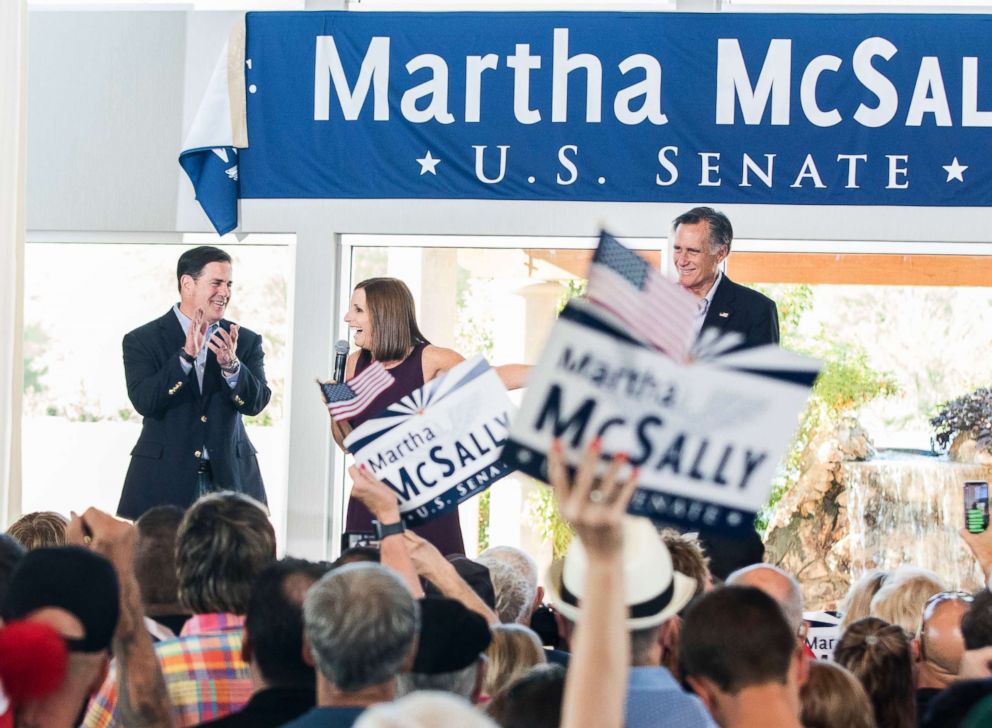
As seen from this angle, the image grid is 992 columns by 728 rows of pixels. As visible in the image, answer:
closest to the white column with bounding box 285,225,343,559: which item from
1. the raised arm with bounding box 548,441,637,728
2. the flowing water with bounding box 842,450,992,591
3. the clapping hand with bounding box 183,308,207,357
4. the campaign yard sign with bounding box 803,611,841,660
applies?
the clapping hand with bounding box 183,308,207,357

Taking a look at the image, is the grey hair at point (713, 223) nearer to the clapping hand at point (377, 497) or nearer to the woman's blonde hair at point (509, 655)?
the clapping hand at point (377, 497)

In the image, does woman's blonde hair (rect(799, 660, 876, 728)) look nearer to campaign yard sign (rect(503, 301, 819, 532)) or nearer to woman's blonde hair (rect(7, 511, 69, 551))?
campaign yard sign (rect(503, 301, 819, 532))

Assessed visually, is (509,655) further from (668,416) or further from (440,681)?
(668,416)

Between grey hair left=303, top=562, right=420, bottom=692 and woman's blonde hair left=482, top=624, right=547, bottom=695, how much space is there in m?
0.64

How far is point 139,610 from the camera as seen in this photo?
232 cm

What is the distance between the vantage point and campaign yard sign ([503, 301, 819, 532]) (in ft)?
8.26

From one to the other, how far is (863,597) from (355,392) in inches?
79.9

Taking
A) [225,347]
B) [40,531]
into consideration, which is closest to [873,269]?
[225,347]

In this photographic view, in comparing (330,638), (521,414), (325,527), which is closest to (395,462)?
(521,414)

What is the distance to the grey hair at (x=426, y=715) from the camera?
58.2 inches

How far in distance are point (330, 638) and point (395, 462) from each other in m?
1.82

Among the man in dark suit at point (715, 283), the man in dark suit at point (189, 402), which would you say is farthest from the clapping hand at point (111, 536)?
the man in dark suit at point (189, 402)

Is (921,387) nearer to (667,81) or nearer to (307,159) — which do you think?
(667,81)

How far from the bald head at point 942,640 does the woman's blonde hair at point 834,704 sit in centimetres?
82
